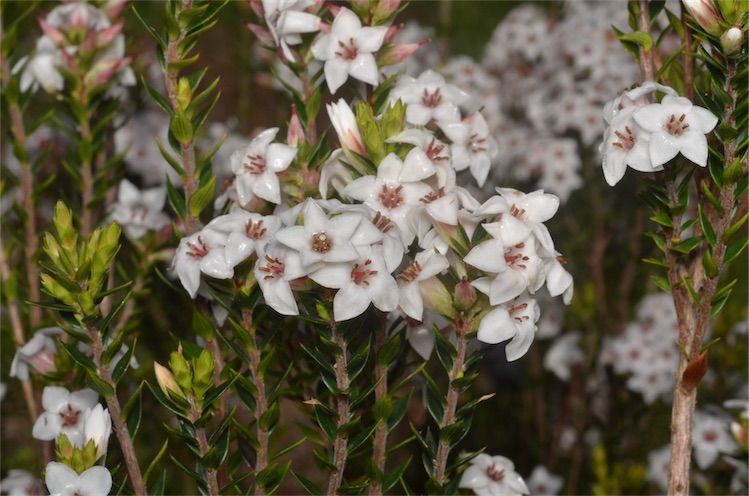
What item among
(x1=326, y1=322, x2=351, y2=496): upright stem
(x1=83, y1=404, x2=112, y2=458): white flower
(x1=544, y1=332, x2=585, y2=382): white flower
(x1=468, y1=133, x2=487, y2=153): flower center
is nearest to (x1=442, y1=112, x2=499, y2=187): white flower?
(x1=468, y1=133, x2=487, y2=153): flower center

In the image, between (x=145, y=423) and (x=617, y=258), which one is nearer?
(x=145, y=423)

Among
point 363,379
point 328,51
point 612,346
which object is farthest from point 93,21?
point 612,346

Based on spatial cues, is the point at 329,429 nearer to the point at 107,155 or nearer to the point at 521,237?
the point at 521,237

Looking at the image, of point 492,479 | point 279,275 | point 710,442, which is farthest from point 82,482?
point 710,442

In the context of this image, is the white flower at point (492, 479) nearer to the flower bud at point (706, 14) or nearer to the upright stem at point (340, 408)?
the upright stem at point (340, 408)

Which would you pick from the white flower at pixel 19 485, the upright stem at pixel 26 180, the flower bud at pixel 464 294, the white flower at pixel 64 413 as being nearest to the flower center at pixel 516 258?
the flower bud at pixel 464 294

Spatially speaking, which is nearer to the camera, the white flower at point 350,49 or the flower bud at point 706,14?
the flower bud at point 706,14

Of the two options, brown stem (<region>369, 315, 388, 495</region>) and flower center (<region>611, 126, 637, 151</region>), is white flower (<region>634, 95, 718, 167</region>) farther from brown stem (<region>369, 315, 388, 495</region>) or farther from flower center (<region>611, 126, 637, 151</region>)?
brown stem (<region>369, 315, 388, 495</region>)
